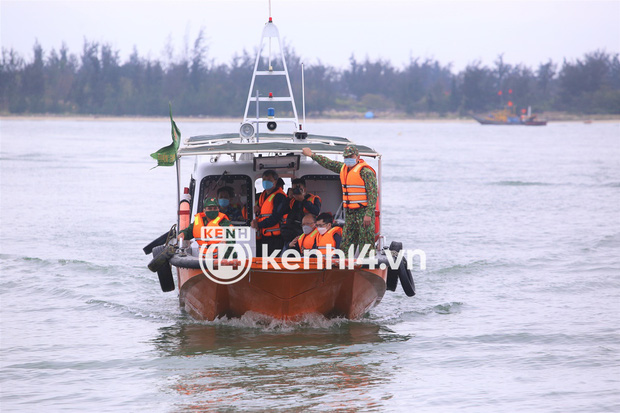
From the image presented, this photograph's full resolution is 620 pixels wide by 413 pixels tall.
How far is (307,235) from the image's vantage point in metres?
9.39

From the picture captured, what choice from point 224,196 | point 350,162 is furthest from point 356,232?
point 224,196

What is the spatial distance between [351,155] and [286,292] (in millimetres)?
1706

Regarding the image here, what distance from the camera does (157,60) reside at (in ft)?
381

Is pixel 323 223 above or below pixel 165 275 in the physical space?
above

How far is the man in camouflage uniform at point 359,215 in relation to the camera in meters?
9.31

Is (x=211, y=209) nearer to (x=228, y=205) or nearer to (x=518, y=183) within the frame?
(x=228, y=205)

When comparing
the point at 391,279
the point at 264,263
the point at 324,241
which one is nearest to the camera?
the point at 264,263

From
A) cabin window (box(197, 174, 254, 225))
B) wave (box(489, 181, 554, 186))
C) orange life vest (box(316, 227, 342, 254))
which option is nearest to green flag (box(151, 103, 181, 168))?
cabin window (box(197, 174, 254, 225))

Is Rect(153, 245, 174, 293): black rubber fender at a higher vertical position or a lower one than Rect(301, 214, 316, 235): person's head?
lower

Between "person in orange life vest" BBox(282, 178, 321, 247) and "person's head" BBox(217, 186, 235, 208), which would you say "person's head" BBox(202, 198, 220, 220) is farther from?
"person in orange life vest" BBox(282, 178, 321, 247)

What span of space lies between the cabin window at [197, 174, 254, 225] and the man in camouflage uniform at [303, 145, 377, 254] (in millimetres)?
1458

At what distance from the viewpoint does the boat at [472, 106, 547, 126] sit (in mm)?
105375

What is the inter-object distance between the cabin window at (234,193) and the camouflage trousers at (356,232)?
161 centimetres

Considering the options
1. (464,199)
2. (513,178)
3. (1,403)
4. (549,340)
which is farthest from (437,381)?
(513,178)
